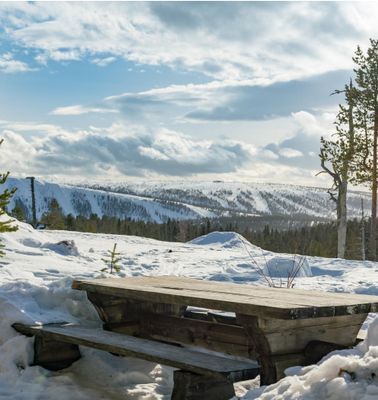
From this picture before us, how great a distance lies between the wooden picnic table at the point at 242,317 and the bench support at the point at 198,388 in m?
0.33

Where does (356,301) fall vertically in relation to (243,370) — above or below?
above

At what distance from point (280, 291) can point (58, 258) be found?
344 inches

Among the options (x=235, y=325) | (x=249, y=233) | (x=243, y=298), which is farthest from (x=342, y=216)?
(x=249, y=233)

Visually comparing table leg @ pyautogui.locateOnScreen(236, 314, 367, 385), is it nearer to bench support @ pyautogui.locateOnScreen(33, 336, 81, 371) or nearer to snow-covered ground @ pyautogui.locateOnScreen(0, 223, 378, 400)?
snow-covered ground @ pyautogui.locateOnScreen(0, 223, 378, 400)

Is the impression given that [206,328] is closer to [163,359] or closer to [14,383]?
[163,359]

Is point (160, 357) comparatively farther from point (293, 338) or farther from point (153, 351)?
point (293, 338)

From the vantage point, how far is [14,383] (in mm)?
5020

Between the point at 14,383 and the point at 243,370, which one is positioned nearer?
the point at 243,370

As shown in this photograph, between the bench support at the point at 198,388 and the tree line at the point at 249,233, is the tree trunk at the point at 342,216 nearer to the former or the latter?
the bench support at the point at 198,388

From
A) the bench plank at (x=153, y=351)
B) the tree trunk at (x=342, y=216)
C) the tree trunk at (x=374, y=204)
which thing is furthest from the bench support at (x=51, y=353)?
the tree trunk at (x=342, y=216)

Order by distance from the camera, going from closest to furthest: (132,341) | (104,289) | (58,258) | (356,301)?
(356,301), (132,341), (104,289), (58,258)

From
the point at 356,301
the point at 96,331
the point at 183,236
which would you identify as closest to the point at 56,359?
the point at 96,331

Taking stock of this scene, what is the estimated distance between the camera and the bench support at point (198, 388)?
4164 millimetres

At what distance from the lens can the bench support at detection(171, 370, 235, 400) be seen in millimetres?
4164
